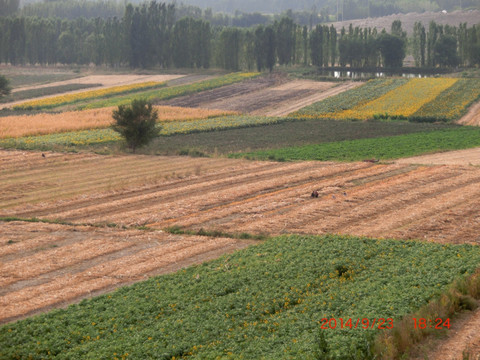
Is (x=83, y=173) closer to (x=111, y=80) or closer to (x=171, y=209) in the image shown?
(x=171, y=209)

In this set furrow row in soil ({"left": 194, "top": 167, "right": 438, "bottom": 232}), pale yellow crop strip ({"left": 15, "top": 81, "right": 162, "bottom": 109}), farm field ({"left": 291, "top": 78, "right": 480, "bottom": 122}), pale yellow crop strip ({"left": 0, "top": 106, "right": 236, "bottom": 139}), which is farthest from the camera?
pale yellow crop strip ({"left": 15, "top": 81, "right": 162, "bottom": 109})

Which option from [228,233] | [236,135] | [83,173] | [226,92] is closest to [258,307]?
[228,233]

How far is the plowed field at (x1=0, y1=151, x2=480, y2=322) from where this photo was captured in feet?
93.9

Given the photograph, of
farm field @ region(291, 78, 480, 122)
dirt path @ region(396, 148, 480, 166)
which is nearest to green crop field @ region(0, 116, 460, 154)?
farm field @ region(291, 78, 480, 122)

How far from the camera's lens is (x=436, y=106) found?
90375 millimetres

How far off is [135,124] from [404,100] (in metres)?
49.7

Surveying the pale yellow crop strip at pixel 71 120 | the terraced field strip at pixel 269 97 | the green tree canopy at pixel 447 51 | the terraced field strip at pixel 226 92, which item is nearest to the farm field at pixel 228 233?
the pale yellow crop strip at pixel 71 120

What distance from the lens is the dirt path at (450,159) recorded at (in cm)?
5425

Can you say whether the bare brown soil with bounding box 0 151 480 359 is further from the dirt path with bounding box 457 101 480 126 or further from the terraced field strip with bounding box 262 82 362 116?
the terraced field strip with bounding box 262 82 362 116

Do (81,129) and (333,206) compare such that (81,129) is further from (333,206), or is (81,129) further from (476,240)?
(476,240)

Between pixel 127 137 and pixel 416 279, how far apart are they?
4131cm

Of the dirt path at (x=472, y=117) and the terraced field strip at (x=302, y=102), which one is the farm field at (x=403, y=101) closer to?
the dirt path at (x=472, y=117)
